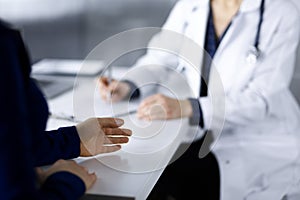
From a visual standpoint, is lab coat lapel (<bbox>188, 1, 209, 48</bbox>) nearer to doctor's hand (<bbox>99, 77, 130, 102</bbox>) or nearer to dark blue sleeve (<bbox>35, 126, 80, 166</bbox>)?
doctor's hand (<bbox>99, 77, 130, 102</bbox>)

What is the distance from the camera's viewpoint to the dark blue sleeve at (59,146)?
27.0 inches

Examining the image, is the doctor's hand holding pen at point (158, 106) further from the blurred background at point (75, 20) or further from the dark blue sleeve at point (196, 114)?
the blurred background at point (75, 20)

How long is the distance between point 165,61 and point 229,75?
0.25 m

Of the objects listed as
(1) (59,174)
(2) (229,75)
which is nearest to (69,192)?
(1) (59,174)

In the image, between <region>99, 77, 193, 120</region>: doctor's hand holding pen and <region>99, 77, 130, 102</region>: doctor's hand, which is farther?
<region>99, 77, 130, 102</region>: doctor's hand

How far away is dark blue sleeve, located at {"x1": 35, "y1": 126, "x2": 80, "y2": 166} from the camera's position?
2.25 ft

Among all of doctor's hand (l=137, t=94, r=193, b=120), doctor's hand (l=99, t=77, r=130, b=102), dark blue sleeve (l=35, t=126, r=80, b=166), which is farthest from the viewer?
doctor's hand (l=99, t=77, r=130, b=102)

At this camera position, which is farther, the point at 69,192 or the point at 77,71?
the point at 77,71

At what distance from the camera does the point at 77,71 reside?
153cm

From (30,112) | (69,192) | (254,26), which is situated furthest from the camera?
(254,26)

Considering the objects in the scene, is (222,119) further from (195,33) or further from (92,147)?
(92,147)

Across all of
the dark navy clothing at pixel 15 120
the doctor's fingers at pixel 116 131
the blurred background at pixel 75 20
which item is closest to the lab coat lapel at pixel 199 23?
the doctor's fingers at pixel 116 131

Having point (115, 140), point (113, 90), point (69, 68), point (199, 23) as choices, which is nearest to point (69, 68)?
point (69, 68)

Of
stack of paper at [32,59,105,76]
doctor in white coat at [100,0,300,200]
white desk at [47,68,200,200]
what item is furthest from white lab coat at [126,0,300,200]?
stack of paper at [32,59,105,76]
